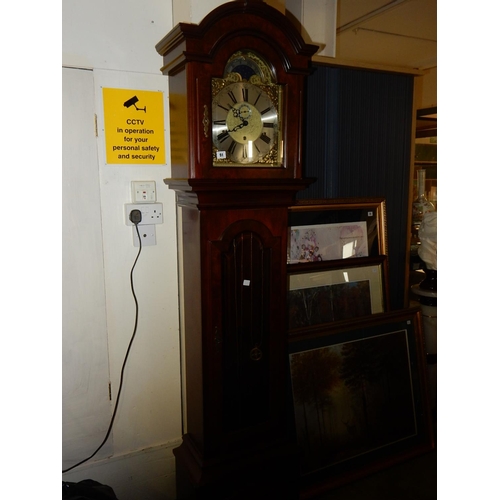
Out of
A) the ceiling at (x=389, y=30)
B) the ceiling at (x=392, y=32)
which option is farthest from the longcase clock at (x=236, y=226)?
the ceiling at (x=389, y=30)

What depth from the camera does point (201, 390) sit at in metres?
1.52

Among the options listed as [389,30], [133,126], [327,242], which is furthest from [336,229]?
[389,30]

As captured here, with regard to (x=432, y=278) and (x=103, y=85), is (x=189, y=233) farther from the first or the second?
(x=432, y=278)

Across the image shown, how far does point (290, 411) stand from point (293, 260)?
2.07 feet

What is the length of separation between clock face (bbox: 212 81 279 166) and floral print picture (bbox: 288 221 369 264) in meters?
0.61

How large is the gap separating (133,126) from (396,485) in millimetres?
1799

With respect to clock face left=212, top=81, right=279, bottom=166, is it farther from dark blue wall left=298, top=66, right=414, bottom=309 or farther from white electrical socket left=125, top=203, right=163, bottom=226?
dark blue wall left=298, top=66, right=414, bottom=309

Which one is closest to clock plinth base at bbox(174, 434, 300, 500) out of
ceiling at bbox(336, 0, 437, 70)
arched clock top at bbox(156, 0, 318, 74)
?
arched clock top at bbox(156, 0, 318, 74)

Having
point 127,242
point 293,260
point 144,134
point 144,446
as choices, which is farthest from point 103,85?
point 144,446

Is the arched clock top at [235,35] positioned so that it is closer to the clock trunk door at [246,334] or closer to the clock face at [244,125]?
the clock face at [244,125]

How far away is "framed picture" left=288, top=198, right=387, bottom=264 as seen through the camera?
78.7 inches

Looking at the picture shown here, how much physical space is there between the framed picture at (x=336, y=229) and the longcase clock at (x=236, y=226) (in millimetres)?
459

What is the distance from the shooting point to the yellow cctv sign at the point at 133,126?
62.7 inches

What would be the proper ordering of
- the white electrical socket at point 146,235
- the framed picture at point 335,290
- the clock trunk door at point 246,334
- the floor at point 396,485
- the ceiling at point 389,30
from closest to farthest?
the clock trunk door at point 246,334
the white electrical socket at point 146,235
the floor at point 396,485
the framed picture at point 335,290
the ceiling at point 389,30
